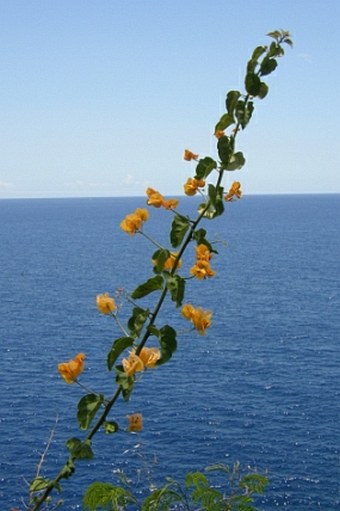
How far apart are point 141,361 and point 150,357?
53 millimetres

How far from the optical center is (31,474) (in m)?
39.7

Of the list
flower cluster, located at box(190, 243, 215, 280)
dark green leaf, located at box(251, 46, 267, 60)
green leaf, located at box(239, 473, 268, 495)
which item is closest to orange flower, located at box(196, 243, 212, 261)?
flower cluster, located at box(190, 243, 215, 280)

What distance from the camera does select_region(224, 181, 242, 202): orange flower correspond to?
2.59 meters

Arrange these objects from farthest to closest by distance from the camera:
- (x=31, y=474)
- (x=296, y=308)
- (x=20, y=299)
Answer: (x=20, y=299) < (x=296, y=308) < (x=31, y=474)

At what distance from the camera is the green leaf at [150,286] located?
2.53 m

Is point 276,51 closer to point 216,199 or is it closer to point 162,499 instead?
point 216,199

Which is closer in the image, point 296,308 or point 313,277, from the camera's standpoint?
point 296,308

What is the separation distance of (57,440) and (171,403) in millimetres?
8435

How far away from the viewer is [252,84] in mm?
2604

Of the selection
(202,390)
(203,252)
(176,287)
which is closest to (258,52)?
(203,252)

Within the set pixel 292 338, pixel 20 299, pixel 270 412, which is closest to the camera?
pixel 270 412

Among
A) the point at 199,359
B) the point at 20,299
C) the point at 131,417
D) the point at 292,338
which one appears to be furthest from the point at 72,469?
the point at 20,299

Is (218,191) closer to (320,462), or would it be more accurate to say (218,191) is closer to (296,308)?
(320,462)

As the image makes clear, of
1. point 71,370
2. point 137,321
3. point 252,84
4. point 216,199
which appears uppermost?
point 252,84
